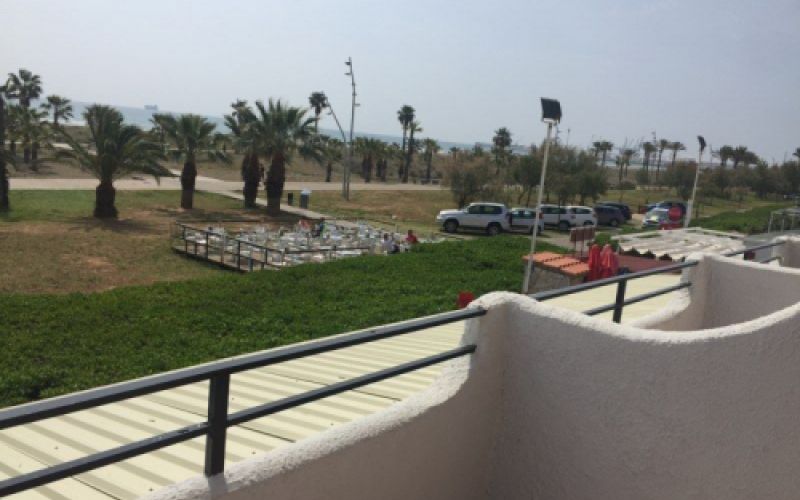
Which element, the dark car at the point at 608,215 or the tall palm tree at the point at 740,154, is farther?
the tall palm tree at the point at 740,154

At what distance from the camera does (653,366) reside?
3.64m

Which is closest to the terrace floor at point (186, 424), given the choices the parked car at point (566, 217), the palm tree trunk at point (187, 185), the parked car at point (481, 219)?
the parked car at point (481, 219)

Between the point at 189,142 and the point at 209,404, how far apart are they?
37854 millimetres

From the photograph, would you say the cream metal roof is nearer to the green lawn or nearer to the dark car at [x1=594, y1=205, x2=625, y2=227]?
the dark car at [x1=594, y1=205, x2=625, y2=227]

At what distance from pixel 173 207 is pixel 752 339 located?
3770 cm

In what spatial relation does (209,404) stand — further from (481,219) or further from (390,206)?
(390,206)

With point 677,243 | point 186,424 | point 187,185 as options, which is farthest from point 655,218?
point 186,424

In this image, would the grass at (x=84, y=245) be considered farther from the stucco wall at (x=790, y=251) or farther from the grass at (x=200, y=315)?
the stucco wall at (x=790, y=251)

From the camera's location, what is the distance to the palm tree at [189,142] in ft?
125

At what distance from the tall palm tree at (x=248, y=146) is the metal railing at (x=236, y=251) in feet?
49.5

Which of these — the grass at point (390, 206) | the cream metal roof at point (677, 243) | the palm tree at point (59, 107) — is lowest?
the grass at point (390, 206)

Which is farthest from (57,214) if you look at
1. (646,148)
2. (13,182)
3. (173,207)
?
(646,148)

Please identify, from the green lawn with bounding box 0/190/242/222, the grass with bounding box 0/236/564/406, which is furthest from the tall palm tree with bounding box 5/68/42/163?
the grass with bounding box 0/236/564/406

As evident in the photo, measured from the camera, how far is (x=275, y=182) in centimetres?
3894
